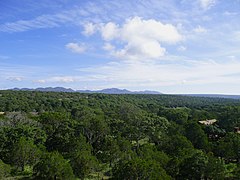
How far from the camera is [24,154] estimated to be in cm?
3388

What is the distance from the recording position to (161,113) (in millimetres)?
81938

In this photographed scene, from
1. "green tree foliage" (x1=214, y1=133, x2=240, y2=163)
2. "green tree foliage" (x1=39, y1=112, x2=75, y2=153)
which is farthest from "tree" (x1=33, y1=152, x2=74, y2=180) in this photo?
"green tree foliage" (x1=214, y1=133, x2=240, y2=163)

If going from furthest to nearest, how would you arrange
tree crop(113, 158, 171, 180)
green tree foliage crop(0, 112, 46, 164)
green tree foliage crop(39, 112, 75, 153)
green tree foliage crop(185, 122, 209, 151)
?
green tree foliage crop(185, 122, 209, 151) → green tree foliage crop(39, 112, 75, 153) → green tree foliage crop(0, 112, 46, 164) → tree crop(113, 158, 171, 180)

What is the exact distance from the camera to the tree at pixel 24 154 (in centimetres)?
3388

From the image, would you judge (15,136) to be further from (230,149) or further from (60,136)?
(230,149)

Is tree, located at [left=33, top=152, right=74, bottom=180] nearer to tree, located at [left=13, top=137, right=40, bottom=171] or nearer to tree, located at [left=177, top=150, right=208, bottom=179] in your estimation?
tree, located at [left=13, top=137, right=40, bottom=171]

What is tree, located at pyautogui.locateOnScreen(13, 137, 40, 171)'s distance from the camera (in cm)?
3388

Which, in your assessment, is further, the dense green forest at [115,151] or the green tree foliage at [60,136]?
the green tree foliage at [60,136]

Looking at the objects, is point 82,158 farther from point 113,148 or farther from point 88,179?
point 113,148

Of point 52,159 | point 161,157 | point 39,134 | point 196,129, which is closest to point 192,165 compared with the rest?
point 161,157

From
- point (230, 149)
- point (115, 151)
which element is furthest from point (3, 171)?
point (230, 149)

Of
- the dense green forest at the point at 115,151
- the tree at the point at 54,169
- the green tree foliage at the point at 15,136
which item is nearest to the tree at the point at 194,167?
the dense green forest at the point at 115,151

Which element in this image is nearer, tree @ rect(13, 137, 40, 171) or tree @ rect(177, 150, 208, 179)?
tree @ rect(177, 150, 208, 179)

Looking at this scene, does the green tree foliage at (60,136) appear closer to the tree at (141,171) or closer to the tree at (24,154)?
the tree at (24,154)
